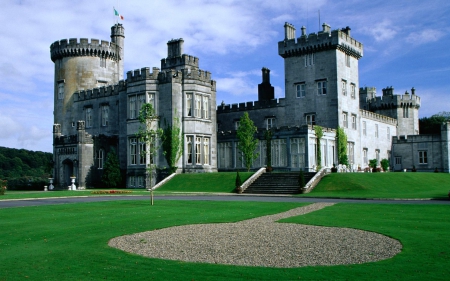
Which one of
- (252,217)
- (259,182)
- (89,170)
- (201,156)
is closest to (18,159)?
(89,170)

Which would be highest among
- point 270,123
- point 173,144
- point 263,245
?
point 270,123

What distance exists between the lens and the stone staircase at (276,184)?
122ft

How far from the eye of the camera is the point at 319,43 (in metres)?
51.8

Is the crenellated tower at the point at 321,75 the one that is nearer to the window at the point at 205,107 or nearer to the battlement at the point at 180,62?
the battlement at the point at 180,62

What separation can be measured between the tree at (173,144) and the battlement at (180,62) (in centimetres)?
937

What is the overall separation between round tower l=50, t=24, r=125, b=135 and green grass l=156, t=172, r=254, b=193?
2134 centimetres

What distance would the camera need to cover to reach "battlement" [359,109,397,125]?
186 ft

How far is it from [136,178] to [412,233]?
3599 cm

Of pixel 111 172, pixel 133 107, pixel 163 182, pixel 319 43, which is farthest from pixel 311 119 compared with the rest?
pixel 111 172

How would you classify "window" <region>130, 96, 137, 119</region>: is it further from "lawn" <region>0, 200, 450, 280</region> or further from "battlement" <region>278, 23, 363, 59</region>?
"lawn" <region>0, 200, 450, 280</region>

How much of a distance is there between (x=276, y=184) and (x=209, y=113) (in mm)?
13402

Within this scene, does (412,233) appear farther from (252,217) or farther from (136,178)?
(136,178)

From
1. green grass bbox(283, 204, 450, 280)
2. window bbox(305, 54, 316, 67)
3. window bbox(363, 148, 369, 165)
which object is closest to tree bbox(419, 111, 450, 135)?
window bbox(363, 148, 369, 165)

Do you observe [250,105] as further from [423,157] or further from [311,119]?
[423,157]
